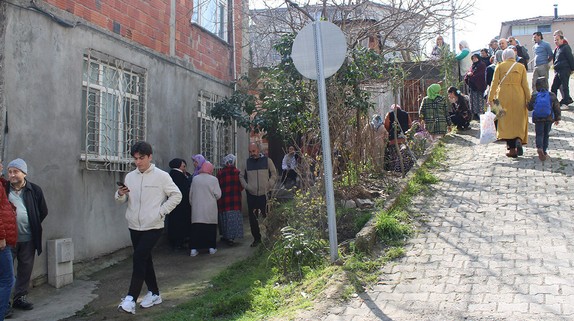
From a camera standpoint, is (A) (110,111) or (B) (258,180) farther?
(B) (258,180)

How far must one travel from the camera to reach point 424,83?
55.6 ft

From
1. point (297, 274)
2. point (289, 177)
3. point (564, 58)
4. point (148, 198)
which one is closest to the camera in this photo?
point (148, 198)

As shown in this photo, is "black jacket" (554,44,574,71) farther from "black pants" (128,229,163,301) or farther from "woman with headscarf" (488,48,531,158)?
"black pants" (128,229,163,301)

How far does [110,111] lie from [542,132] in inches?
267

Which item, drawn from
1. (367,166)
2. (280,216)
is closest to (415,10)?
(367,166)

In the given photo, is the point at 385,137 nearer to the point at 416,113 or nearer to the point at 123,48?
the point at 123,48

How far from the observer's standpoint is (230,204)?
32.2 ft

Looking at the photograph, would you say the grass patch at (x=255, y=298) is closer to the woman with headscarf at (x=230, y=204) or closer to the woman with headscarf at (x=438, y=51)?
the woman with headscarf at (x=230, y=204)

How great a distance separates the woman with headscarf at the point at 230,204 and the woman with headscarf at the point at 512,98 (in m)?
4.50

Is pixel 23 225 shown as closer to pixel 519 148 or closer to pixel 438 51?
pixel 519 148

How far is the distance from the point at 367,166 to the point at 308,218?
2543 mm

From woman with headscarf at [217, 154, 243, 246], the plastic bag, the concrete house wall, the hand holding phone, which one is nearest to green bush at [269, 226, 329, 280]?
the hand holding phone

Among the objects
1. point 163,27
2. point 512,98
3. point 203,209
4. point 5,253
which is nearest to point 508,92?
point 512,98

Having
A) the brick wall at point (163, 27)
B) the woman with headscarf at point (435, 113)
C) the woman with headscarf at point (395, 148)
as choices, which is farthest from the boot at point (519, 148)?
the brick wall at point (163, 27)
